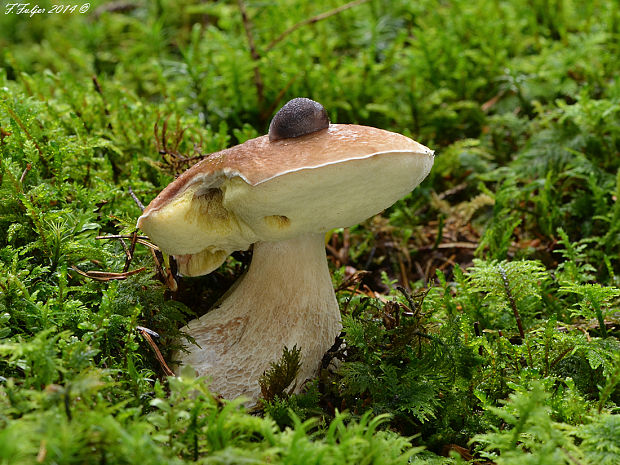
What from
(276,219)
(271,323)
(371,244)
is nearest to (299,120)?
(276,219)

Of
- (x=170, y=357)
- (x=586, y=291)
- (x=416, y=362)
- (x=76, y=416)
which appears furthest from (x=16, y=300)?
(x=586, y=291)

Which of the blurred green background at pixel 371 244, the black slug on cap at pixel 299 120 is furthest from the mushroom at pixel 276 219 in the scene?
the blurred green background at pixel 371 244

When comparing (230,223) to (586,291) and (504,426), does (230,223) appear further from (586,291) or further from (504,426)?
(586,291)

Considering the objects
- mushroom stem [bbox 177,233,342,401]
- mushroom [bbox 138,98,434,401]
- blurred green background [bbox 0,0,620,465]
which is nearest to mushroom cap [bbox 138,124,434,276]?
mushroom [bbox 138,98,434,401]

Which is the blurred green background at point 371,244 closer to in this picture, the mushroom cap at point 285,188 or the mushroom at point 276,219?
the mushroom at point 276,219

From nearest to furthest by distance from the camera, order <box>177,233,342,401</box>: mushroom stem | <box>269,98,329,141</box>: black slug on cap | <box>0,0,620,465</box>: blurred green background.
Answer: <box>0,0,620,465</box>: blurred green background, <box>269,98,329,141</box>: black slug on cap, <box>177,233,342,401</box>: mushroom stem

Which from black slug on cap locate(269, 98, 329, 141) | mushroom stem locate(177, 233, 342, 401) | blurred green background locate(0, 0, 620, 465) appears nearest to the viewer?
blurred green background locate(0, 0, 620, 465)

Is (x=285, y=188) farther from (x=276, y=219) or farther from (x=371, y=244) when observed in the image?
(x=371, y=244)

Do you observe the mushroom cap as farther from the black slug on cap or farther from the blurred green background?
the blurred green background
